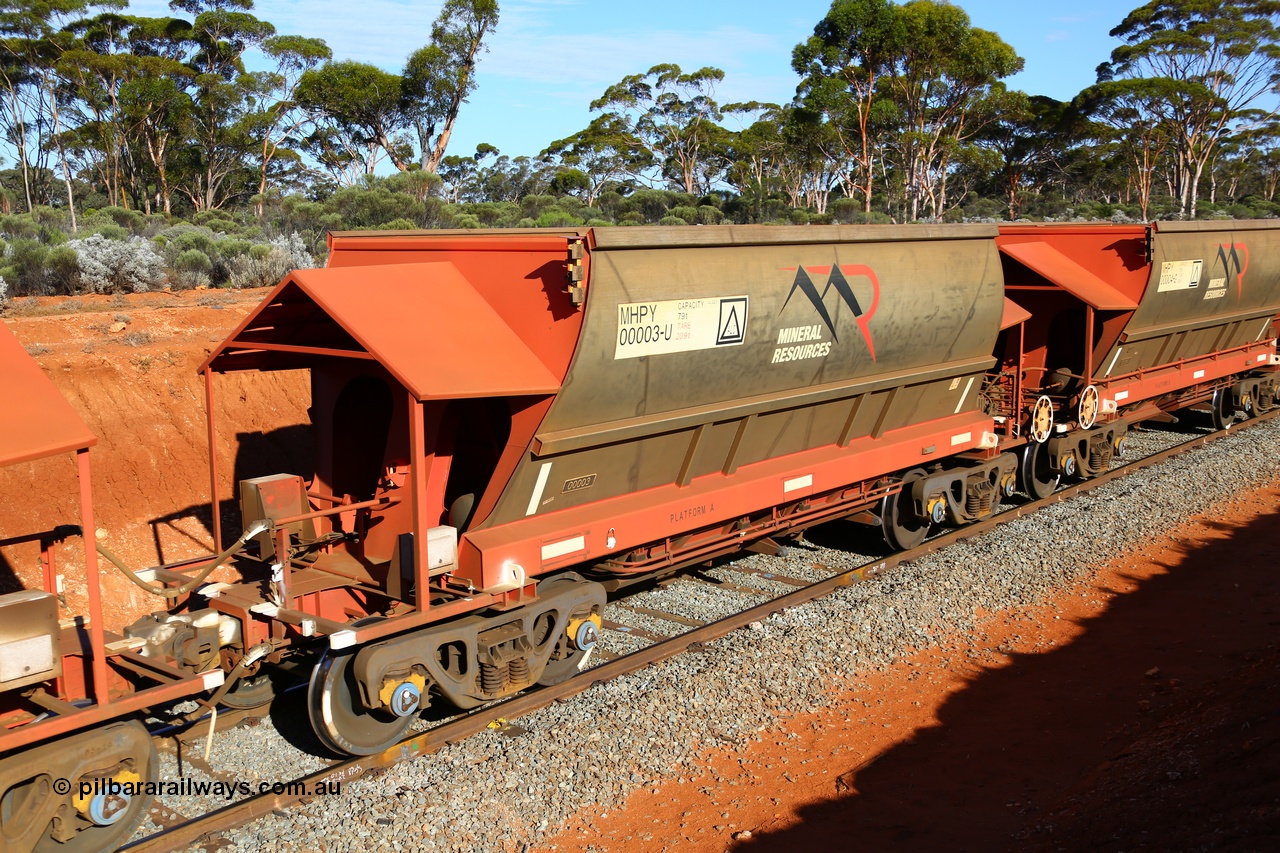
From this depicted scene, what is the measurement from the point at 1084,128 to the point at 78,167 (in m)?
48.0

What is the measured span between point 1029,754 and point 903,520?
4684mm

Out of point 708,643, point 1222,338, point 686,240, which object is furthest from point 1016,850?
point 1222,338

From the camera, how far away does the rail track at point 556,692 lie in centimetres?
Answer: 568

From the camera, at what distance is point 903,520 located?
11125 mm

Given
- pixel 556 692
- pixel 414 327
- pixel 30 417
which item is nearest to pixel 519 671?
pixel 556 692

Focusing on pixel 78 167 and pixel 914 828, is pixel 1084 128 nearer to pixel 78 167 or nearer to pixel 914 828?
pixel 78 167

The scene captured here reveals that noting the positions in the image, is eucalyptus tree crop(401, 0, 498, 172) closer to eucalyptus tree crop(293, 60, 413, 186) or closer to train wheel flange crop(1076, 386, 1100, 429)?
eucalyptus tree crop(293, 60, 413, 186)

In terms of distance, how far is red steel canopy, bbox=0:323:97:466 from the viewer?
186 inches

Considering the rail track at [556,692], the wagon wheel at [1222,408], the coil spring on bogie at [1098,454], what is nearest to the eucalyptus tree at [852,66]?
the wagon wheel at [1222,408]

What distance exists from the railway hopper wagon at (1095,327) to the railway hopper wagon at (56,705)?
9.56 metres

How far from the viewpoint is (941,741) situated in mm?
6848

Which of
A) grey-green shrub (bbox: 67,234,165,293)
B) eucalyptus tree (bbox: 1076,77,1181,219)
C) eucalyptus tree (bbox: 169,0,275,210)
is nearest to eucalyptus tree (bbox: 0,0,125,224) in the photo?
eucalyptus tree (bbox: 169,0,275,210)

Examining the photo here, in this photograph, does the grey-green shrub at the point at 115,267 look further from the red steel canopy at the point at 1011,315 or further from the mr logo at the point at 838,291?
the red steel canopy at the point at 1011,315

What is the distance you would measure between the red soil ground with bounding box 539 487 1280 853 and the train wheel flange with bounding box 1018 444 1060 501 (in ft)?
11.4
